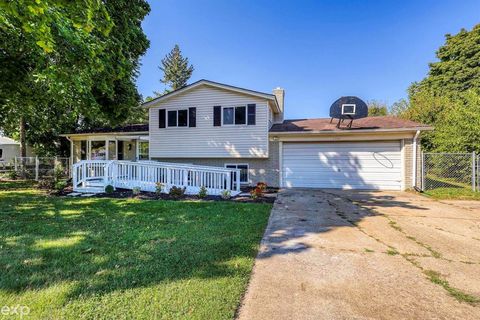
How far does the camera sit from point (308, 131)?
437 inches

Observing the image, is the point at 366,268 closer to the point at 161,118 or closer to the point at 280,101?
the point at 161,118

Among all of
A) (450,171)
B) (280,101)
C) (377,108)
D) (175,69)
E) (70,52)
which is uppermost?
(175,69)

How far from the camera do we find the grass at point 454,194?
28.3ft

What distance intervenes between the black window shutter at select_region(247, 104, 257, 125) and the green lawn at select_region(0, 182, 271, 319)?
6346 mm

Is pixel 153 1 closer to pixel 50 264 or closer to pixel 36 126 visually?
pixel 50 264

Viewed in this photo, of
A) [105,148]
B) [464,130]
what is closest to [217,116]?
[105,148]

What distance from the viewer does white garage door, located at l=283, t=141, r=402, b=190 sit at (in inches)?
420

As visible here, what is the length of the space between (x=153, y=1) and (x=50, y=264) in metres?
12.9

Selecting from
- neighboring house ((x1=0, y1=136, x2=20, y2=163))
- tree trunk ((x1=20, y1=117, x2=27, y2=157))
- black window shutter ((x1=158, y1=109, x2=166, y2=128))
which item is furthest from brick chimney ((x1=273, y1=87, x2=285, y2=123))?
neighboring house ((x1=0, y1=136, x2=20, y2=163))

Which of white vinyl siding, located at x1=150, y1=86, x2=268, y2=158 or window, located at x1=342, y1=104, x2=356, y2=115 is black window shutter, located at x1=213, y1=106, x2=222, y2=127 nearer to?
white vinyl siding, located at x1=150, y1=86, x2=268, y2=158

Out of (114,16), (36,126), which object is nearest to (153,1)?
(114,16)

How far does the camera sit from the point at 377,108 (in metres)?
28.0

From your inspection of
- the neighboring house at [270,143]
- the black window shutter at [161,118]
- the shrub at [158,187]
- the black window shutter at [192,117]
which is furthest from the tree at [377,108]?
the shrub at [158,187]

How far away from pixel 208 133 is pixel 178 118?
187cm
